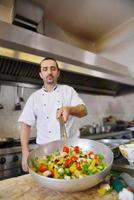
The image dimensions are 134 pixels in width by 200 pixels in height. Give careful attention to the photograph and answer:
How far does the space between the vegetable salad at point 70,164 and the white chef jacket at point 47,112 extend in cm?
50

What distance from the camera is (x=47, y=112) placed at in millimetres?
1321

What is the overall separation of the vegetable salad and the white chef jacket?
0.50 m

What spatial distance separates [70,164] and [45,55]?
1.24m

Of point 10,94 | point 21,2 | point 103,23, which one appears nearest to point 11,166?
point 10,94

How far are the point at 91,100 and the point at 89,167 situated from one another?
261cm

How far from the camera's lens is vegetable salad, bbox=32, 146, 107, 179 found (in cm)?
63

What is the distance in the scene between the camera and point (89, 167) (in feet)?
2.15

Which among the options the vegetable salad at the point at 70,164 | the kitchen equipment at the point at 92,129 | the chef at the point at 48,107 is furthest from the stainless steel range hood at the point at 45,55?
the vegetable salad at the point at 70,164

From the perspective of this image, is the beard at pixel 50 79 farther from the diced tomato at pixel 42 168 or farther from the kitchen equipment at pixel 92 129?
the kitchen equipment at pixel 92 129

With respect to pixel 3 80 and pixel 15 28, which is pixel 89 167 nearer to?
pixel 15 28

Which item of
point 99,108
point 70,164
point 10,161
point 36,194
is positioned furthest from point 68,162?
point 99,108

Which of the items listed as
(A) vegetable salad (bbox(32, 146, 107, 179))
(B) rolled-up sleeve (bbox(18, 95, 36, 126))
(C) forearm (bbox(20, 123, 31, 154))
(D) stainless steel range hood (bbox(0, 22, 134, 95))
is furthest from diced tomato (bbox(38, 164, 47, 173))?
(D) stainless steel range hood (bbox(0, 22, 134, 95))

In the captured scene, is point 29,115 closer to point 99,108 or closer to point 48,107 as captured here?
point 48,107

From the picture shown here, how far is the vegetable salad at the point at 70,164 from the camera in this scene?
25.0 inches
